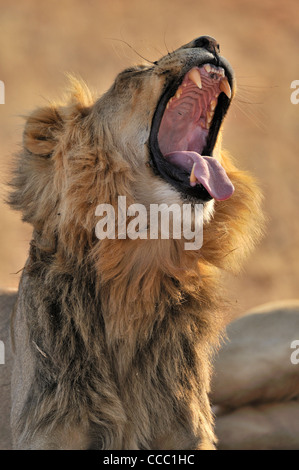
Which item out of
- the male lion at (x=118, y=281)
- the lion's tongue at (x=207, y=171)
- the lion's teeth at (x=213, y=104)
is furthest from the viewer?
the lion's teeth at (x=213, y=104)

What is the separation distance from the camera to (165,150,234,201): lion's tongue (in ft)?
12.1

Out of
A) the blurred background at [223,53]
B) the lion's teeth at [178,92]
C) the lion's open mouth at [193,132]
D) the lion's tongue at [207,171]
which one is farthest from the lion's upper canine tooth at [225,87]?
the blurred background at [223,53]

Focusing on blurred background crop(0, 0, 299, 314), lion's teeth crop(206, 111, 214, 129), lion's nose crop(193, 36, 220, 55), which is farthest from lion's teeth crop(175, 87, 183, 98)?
blurred background crop(0, 0, 299, 314)

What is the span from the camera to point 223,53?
16891mm

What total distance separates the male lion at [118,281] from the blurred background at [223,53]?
17.1 feet

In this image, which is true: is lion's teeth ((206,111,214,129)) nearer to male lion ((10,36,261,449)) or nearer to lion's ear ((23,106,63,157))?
male lion ((10,36,261,449))

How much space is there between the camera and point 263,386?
503 cm

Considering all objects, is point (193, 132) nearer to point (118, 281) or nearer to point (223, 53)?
point (118, 281)

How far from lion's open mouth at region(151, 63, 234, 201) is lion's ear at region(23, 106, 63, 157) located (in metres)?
0.50

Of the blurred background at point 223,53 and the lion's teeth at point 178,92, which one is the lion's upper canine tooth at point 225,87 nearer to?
the lion's teeth at point 178,92

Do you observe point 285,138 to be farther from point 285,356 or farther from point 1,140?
point 285,356

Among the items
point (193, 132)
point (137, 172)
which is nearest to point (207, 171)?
point (137, 172)

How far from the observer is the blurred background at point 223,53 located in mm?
10695

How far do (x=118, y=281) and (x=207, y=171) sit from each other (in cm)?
69
